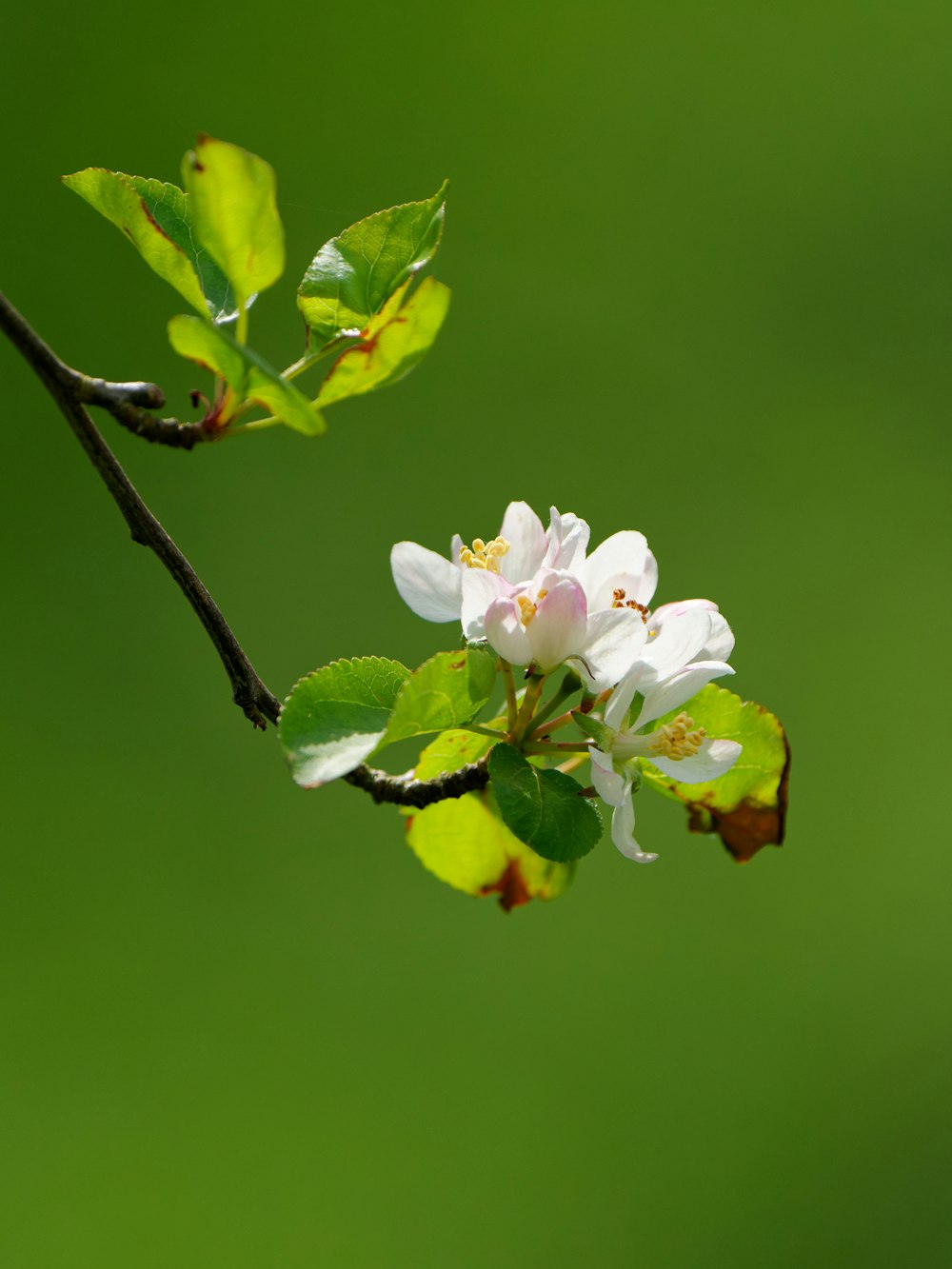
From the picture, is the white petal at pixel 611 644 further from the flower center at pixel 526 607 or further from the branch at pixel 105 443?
the branch at pixel 105 443

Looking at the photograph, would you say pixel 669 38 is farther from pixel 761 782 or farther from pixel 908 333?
pixel 761 782

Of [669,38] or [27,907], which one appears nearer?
[27,907]

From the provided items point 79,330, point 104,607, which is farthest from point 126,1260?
point 79,330

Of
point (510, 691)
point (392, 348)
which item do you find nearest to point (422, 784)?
point (510, 691)

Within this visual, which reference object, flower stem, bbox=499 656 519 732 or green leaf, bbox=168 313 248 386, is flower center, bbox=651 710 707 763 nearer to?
flower stem, bbox=499 656 519 732

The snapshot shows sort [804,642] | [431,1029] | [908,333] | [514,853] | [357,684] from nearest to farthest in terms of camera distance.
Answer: [357,684] < [514,853] < [431,1029] < [804,642] < [908,333]

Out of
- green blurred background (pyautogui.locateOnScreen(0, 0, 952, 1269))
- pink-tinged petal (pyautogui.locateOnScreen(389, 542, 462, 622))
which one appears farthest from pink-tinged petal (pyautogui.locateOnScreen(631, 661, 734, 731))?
green blurred background (pyautogui.locateOnScreen(0, 0, 952, 1269))

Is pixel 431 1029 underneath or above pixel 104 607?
underneath
